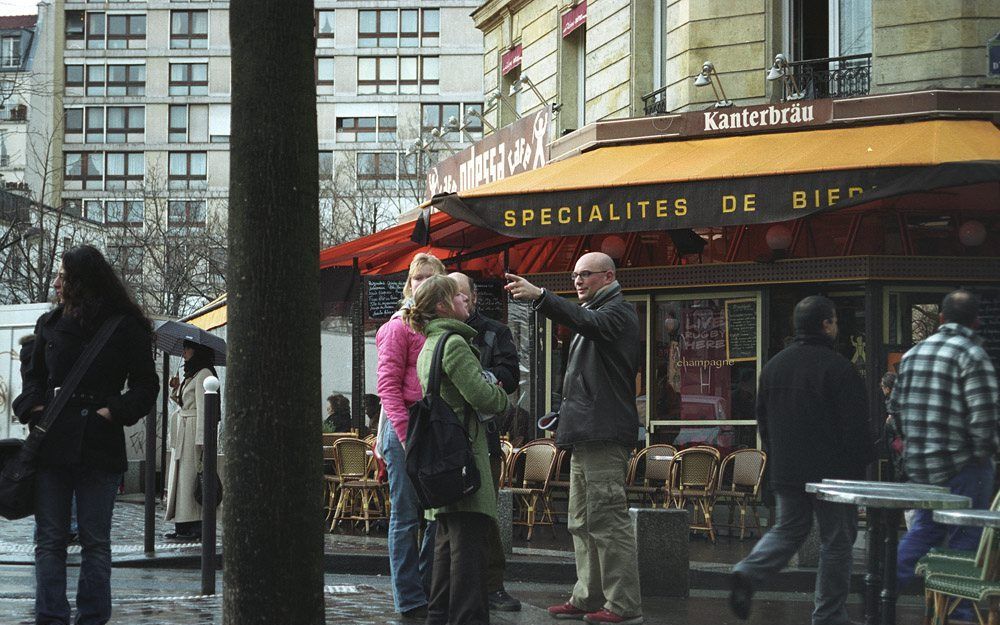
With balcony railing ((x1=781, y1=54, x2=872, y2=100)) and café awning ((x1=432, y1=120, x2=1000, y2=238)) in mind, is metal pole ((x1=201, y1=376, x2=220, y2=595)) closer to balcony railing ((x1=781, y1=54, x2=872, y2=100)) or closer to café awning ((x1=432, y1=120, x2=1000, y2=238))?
café awning ((x1=432, y1=120, x2=1000, y2=238))

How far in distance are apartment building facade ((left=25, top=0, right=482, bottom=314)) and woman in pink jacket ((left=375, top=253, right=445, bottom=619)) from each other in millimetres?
61848

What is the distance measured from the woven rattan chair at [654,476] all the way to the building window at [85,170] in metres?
64.5

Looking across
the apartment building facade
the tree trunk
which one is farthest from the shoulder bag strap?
the apartment building facade

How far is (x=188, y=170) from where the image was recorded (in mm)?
73000

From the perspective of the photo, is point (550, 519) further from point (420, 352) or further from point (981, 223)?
point (420, 352)

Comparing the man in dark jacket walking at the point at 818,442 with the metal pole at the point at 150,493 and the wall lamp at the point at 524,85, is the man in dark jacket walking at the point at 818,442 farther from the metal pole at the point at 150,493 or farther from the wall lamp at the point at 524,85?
the wall lamp at the point at 524,85

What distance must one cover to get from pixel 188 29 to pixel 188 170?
7.50 metres

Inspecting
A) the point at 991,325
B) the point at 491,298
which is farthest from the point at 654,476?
the point at 491,298

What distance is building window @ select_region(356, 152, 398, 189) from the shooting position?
62.9 m

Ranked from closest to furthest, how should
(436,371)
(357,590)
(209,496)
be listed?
1. (436,371)
2. (357,590)
3. (209,496)

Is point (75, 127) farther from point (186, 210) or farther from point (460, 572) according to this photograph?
point (460, 572)

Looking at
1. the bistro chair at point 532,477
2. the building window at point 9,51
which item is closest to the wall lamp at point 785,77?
the bistro chair at point 532,477

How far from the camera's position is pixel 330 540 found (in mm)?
12477

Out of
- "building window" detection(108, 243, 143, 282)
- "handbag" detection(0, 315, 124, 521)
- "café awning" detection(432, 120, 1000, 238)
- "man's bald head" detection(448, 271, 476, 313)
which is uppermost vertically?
"building window" detection(108, 243, 143, 282)
